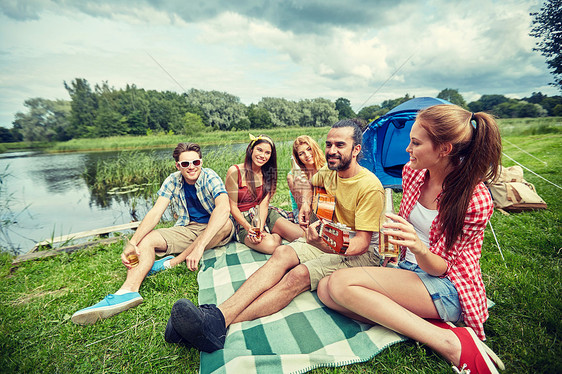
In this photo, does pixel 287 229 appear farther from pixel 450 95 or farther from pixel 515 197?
pixel 450 95

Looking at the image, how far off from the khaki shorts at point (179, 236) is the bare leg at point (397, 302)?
2048 millimetres

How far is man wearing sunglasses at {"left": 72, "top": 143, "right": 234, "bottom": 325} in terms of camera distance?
2.46m

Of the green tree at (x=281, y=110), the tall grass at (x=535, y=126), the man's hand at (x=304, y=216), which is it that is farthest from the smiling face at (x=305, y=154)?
the green tree at (x=281, y=110)

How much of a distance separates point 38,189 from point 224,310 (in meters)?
12.2

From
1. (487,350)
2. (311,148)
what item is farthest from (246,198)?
(487,350)

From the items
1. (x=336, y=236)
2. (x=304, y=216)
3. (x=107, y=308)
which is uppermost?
(x=336, y=236)

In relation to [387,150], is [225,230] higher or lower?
lower

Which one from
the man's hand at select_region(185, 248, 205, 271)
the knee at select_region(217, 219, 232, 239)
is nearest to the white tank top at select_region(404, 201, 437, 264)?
the man's hand at select_region(185, 248, 205, 271)

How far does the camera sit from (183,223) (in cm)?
320

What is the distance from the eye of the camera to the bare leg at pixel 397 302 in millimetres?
1490

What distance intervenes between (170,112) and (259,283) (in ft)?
76.6

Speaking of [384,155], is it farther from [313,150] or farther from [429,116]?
[429,116]

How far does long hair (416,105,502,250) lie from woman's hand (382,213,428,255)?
1.20 feet

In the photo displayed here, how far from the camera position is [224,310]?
5.97ft
